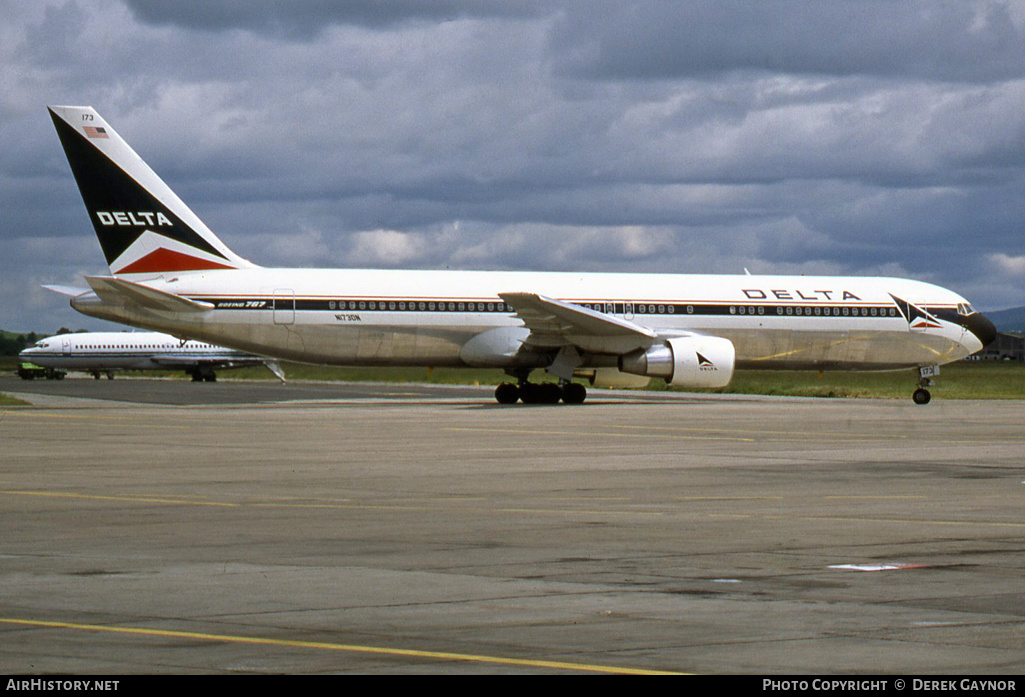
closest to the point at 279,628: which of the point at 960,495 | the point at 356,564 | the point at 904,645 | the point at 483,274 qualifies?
the point at 356,564

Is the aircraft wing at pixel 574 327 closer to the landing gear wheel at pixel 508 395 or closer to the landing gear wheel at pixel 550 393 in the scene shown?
the landing gear wheel at pixel 550 393

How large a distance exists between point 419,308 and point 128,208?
8.68 m

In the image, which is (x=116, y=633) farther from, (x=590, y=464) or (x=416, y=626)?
(x=590, y=464)

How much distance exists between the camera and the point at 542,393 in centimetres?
4116

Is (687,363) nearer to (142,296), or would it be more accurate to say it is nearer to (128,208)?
(142,296)

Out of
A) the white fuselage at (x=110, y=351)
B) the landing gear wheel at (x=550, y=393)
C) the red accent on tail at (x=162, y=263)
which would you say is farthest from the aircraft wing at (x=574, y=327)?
the white fuselage at (x=110, y=351)

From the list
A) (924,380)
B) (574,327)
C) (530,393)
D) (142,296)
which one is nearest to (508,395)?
(530,393)

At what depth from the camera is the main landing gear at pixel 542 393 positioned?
40.7 metres

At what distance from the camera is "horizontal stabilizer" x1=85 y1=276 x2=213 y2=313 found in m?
37.1

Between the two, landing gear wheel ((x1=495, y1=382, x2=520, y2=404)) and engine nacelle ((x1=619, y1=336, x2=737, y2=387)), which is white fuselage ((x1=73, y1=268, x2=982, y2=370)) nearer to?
engine nacelle ((x1=619, y1=336, x2=737, y2=387))

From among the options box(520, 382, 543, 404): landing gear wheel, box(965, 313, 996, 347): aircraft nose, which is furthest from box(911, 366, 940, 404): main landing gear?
box(520, 382, 543, 404): landing gear wheel

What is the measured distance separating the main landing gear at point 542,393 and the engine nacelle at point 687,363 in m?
2.30

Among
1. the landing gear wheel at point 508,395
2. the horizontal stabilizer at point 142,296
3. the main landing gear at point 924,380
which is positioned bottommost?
the landing gear wheel at point 508,395
